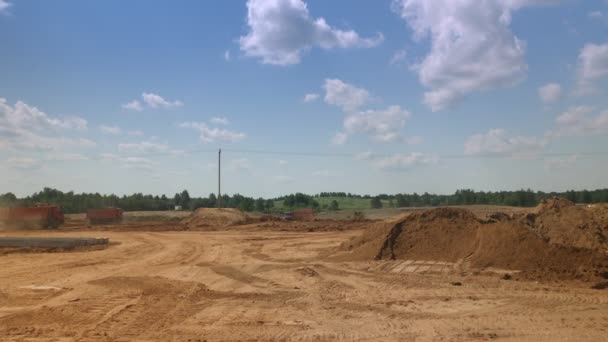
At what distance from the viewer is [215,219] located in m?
44.3

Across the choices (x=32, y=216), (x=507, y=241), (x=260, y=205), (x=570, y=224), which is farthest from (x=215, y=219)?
(x=260, y=205)

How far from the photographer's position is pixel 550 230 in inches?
606

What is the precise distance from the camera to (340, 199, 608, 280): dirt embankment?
1409 cm

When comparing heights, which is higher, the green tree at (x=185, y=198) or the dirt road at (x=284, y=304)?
the green tree at (x=185, y=198)

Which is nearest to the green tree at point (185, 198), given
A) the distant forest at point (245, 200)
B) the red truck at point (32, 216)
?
the distant forest at point (245, 200)

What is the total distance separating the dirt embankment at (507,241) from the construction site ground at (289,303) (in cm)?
83

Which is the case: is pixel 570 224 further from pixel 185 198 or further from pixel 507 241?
pixel 185 198

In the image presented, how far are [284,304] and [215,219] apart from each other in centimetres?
3417

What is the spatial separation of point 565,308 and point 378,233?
9.70 metres

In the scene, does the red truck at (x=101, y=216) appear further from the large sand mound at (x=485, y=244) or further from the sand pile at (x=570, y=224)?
the sand pile at (x=570, y=224)

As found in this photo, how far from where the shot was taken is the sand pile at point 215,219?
142 ft

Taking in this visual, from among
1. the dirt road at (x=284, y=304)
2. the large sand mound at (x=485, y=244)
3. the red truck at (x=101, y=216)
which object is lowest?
the dirt road at (x=284, y=304)

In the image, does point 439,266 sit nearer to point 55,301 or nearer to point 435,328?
point 435,328

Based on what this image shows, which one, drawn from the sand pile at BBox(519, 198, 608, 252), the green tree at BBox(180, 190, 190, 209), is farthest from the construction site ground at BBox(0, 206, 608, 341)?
the green tree at BBox(180, 190, 190, 209)
